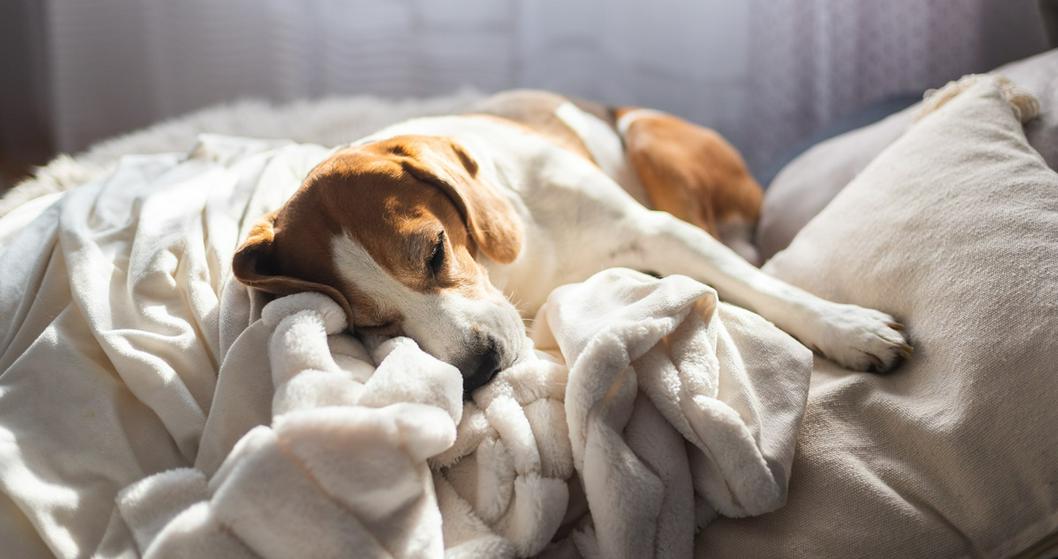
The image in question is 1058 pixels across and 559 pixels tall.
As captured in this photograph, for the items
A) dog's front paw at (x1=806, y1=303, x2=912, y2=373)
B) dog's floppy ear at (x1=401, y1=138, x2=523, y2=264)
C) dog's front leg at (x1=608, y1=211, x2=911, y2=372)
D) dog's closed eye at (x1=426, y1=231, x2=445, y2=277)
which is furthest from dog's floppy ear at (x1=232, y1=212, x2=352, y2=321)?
dog's front paw at (x1=806, y1=303, x2=912, y2=373)

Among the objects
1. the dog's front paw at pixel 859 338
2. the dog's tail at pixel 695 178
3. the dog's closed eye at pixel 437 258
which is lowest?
the dog's tail at pixel 695 178

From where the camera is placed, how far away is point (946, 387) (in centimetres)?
109

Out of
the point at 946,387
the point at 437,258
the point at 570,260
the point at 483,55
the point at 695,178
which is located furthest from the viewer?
the point at 483,55

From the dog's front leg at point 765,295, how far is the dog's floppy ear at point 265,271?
2.00 ft

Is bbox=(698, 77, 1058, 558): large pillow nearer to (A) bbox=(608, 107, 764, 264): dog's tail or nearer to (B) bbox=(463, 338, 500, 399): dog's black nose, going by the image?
(B) bbox=(463, 338, 500, 399): dog's black nose

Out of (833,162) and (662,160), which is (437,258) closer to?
(662,160)

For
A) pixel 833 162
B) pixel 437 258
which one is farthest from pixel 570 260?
pixel 833 162

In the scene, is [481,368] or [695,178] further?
[695,178]

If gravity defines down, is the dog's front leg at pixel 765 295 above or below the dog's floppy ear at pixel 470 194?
below

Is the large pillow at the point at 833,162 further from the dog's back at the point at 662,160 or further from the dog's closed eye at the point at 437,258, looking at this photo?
the dog's closed eye at the point at 437,258

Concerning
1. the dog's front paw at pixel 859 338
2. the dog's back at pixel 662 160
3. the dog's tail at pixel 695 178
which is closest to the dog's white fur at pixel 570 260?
the dog's front paw at pixel 859 338

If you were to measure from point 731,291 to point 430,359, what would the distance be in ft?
2.10

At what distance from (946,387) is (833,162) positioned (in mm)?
906

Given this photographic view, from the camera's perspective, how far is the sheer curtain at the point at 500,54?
267cm
